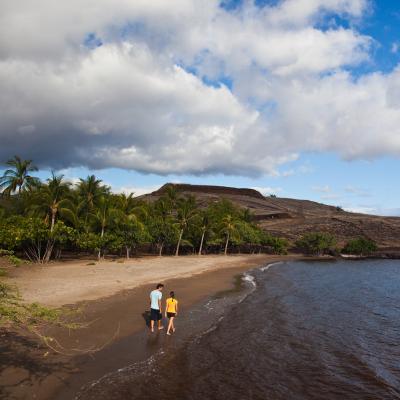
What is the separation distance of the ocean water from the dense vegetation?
76.1 ft

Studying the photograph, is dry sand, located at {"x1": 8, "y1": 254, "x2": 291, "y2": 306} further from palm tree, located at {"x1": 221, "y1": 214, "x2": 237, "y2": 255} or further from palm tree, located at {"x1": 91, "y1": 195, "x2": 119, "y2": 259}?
palm tree, located at {"x1": 221, "y1": 214, "x2": 237, "y2": 255}

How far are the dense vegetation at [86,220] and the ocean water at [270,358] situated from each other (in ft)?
76.1

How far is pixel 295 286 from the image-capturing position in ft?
117

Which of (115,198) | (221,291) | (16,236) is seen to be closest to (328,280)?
(221,291)

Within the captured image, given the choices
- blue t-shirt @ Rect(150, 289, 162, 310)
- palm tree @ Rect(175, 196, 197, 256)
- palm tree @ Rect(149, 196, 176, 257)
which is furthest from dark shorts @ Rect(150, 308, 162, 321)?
palm tree @ Rect(175, 196, 197, 256)

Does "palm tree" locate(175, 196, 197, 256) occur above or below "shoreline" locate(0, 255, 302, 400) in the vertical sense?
above

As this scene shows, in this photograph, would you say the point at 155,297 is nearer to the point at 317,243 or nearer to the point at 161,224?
the point at 161,224

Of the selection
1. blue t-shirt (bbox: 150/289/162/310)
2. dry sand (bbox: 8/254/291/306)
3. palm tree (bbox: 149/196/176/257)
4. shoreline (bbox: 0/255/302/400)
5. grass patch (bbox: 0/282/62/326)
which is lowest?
dry sand (bbox: 8/254/291/306)

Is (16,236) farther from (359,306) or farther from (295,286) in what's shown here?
(359,306)

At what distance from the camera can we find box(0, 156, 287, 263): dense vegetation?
4044 cm

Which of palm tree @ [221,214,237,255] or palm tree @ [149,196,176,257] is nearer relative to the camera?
palm tree @ [149,196,176,257]

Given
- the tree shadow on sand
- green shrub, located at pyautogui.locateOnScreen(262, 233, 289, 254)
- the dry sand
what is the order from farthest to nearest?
green shrub, located at pyautogui.locateOnScreen(262, 233, 289, 254)
the dry sand
the tree shadow on sand

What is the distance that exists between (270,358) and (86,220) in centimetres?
3834

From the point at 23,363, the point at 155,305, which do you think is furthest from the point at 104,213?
the point at 23,363
